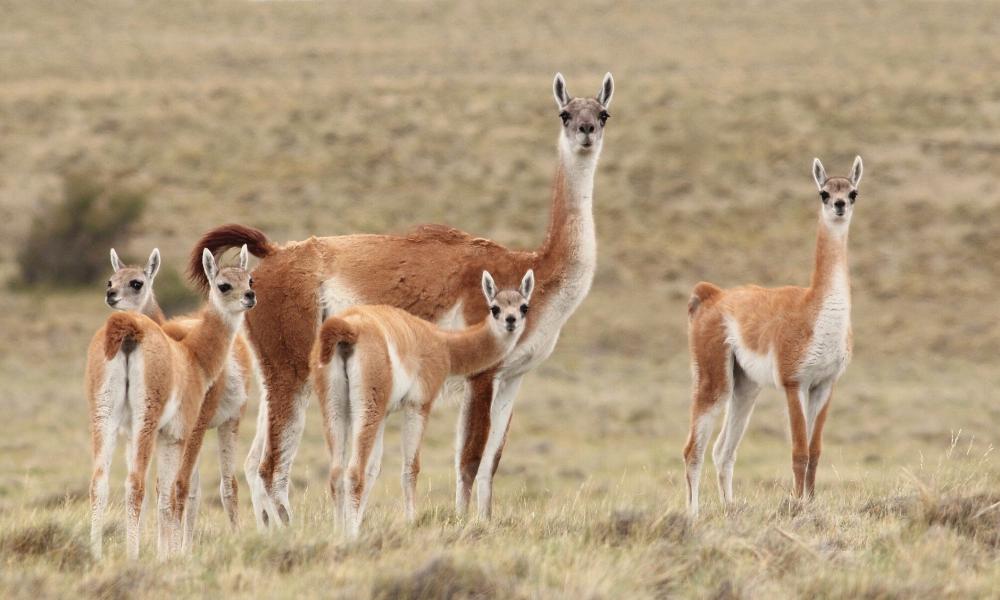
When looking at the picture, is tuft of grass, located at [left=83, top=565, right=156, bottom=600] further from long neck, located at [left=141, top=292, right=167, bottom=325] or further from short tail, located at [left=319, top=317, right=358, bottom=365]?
long neck, located at [left=141, top=292, right=167, bottom=325]

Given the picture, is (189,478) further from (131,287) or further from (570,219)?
(570,219)

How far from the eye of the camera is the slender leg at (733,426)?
30.8 feet

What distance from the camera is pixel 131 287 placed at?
8.84 meters

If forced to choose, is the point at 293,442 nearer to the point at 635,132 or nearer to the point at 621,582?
the point at 621,582

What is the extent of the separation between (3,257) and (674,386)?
54.6 feet

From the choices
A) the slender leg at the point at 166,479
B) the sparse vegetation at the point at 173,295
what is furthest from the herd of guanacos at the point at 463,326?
the sparse vegetation at the point at 173,295

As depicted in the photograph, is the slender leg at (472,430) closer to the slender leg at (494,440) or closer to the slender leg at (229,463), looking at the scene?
the slender leg at (494,440)

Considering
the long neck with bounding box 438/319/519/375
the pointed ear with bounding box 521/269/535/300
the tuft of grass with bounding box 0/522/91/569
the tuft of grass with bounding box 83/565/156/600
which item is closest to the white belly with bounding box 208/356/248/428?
the long neck with bounding box 438/319/519/375

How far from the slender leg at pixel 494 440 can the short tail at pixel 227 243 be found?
5.98 feet

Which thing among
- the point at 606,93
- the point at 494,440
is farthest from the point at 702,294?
the point at 494,440

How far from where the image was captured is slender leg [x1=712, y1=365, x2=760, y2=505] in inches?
370

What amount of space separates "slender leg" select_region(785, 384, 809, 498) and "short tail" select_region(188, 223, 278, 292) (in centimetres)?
355

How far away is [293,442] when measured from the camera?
Answer: 9055 mm

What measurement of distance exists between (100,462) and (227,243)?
110 inches
